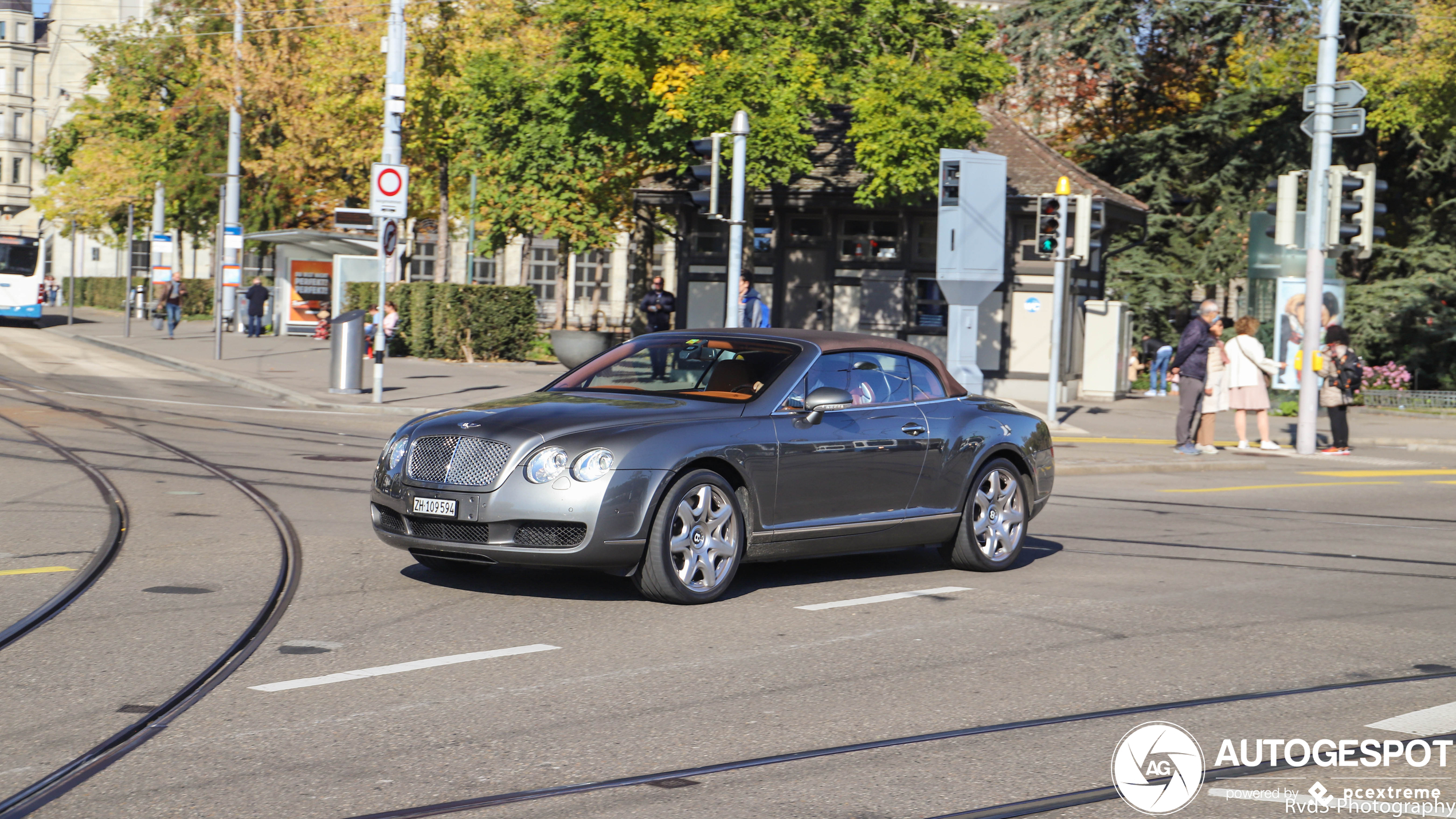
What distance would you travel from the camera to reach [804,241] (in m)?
32.0

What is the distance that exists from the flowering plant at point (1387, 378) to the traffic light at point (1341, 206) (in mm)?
12590

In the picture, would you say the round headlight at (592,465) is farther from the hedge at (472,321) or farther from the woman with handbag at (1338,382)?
the hedge at (472,321)

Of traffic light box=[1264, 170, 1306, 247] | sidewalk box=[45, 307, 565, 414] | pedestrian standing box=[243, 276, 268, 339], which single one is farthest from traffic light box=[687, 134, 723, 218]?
pedestrian standing box=[243, 276, 268, 339]

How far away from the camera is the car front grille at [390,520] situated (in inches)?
306

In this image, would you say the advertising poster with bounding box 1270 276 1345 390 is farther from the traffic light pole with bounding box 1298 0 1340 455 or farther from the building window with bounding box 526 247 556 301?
the building window with bounding box 526 247 556 301

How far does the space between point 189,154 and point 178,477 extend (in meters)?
39.5

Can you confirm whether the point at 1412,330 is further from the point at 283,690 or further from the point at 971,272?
the point at 283,690

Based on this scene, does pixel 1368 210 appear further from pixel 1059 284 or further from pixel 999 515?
pixel 999 515

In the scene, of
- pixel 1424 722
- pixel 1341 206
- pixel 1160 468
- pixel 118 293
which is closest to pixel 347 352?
pixel 1160 468

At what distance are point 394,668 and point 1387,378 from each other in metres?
31.3

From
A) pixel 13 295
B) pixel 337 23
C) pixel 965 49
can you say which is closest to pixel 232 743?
pixel 965 49

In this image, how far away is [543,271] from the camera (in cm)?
6494

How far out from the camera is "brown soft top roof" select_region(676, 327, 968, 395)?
884cm

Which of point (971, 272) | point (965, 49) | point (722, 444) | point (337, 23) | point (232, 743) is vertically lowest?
point (232, 743)
